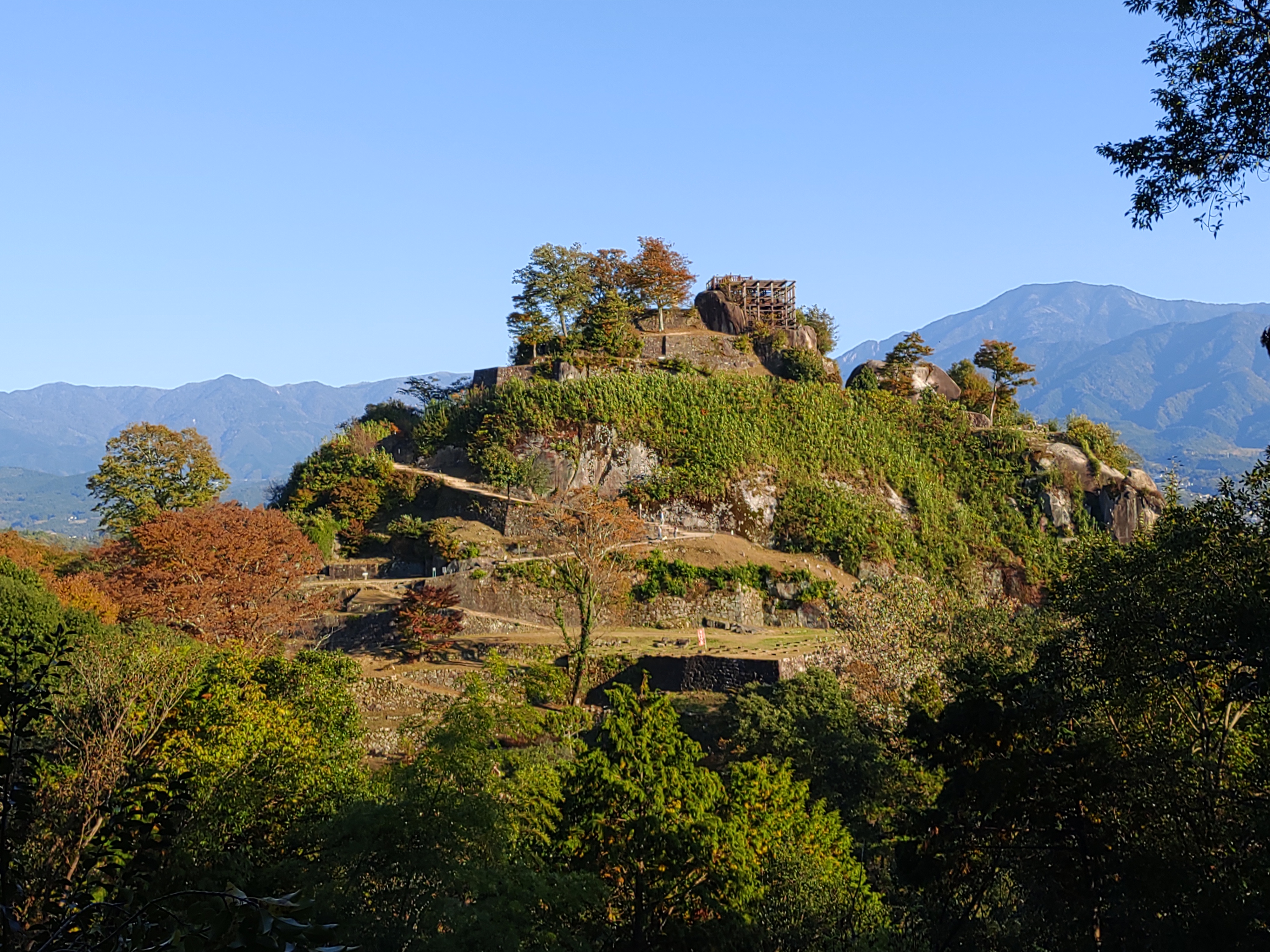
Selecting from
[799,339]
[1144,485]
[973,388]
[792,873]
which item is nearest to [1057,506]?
[1144,485]

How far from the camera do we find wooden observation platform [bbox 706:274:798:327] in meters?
50.8

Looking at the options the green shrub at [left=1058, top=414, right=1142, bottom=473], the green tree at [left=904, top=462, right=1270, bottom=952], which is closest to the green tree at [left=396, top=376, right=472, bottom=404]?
the green shrub at [left=1058, top=414, right=1142, bottom=473]

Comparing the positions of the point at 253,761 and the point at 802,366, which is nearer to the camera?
the point at 253,761

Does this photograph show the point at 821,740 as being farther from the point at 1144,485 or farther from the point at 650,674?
the point at 1144,485

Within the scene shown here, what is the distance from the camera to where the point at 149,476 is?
128 feet

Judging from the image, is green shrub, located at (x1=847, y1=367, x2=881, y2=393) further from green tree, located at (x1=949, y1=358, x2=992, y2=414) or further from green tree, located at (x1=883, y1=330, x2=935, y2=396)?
green tree, located at (x1=949, y1=358, x2=992, y2=414)

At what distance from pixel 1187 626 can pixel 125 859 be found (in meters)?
10.9

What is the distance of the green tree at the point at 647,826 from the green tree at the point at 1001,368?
125 feet

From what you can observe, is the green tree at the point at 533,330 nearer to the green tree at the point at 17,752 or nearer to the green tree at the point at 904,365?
the green tree at the point at 904,365

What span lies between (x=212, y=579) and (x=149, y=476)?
45.1ft

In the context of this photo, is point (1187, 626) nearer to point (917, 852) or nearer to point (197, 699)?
point (917, 852)

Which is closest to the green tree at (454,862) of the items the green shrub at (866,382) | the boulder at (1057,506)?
the boulder at (1057,506)

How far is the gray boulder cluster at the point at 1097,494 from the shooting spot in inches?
1682

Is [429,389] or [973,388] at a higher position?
[973,388]
